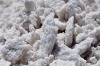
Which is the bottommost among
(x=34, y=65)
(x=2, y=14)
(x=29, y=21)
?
(x=34, y=65)

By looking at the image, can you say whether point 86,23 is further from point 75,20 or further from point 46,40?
point 46,40

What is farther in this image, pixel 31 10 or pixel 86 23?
pixel 31 10

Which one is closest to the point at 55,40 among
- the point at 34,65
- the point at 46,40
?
the point at 46,40

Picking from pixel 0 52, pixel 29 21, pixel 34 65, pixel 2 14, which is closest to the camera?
pixel 34 65

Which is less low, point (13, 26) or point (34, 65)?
point (13, 26)

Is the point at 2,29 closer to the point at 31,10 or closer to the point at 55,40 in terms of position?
the point at 31,10

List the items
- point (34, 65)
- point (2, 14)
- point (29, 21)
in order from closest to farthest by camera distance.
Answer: point (34, 65), point (29, 21), point (2, 14)

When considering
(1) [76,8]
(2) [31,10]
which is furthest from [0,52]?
(1) [76,8]
